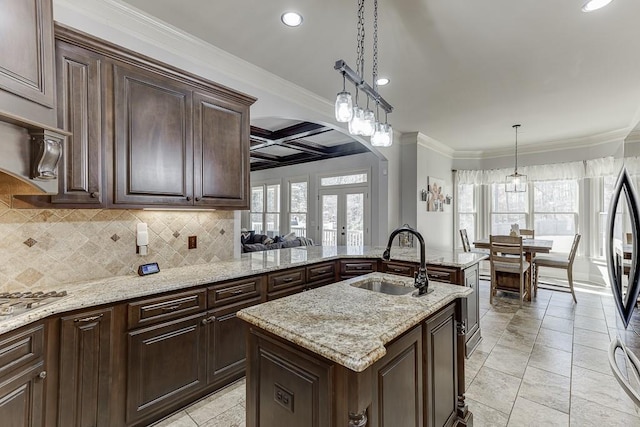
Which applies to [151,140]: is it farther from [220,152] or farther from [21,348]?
[21,348]

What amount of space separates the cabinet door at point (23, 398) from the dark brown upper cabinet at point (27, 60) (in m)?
1.21

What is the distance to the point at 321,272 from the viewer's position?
3.09 meters

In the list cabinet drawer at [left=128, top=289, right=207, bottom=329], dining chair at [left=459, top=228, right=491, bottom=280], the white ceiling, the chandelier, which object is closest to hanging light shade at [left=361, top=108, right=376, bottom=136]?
the chandelier

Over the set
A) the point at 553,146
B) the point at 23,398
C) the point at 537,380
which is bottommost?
the point at 537,380

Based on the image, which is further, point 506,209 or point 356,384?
point 506,209

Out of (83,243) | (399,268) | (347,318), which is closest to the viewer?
(347,318)

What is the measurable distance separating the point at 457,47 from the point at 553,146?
16.0ft

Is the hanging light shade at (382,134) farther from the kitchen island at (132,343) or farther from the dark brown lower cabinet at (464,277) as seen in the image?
the dark brown lower cabinet at (464,277)

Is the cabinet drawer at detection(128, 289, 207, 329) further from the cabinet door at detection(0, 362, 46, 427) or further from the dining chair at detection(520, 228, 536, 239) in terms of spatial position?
the dining chair at detection(520, 228, 536, 239)

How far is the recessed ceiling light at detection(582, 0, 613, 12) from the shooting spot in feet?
6.66

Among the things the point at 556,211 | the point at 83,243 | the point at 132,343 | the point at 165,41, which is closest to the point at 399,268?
the point at 132,343

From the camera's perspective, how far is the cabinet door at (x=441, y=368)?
1522 mm

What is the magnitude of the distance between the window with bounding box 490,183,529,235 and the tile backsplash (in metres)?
6.41

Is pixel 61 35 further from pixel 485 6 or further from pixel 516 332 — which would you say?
pixel 516 332
